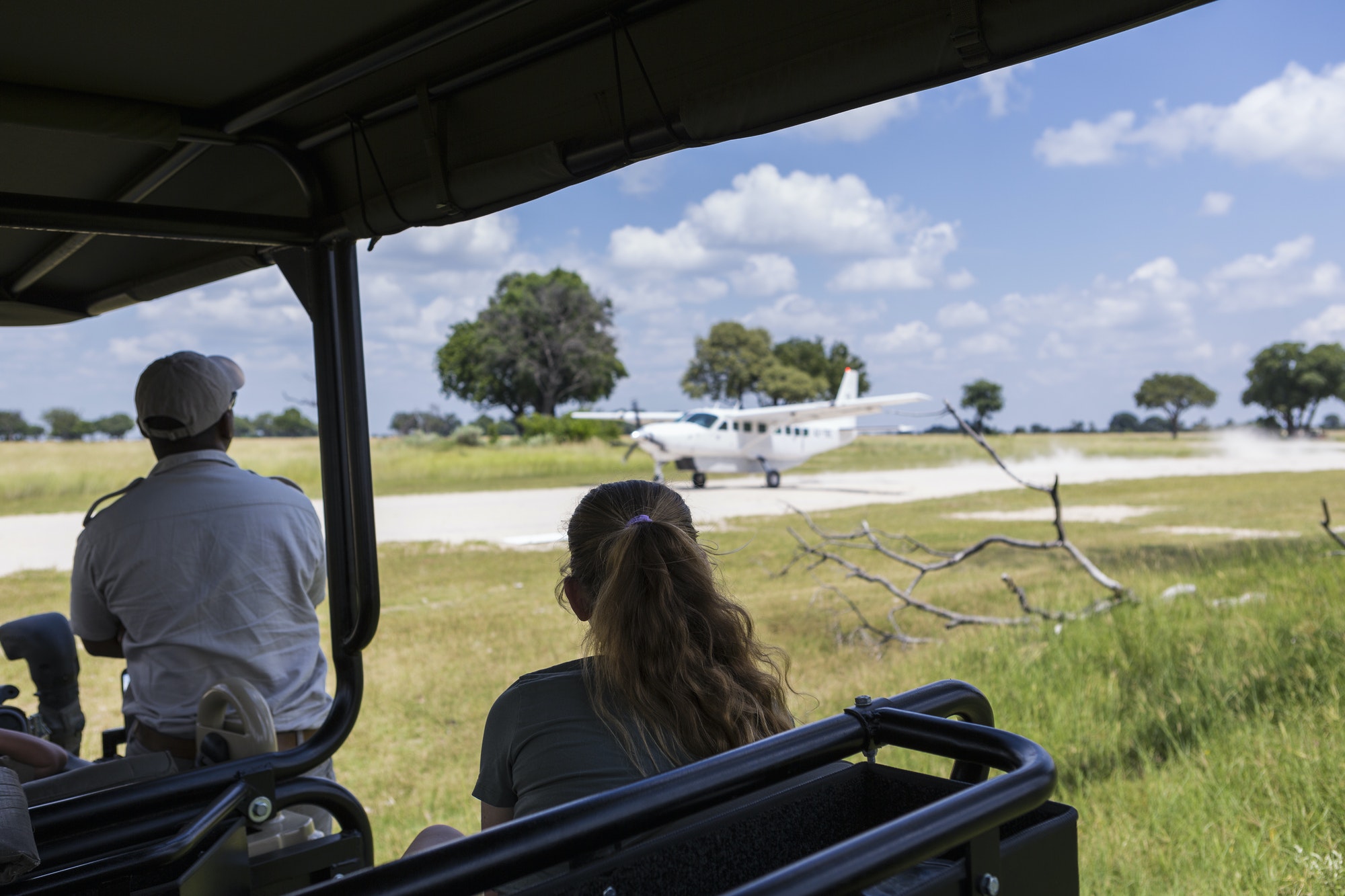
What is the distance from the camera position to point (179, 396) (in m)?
2.25

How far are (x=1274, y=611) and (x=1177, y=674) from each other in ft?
3.79

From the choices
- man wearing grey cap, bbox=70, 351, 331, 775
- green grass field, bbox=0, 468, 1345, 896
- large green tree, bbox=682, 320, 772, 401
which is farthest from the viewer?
large green tree, bbox=682, 320, 772, 401

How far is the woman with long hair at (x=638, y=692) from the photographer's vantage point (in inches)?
52.3

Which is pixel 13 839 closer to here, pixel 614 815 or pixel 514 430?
pixel 614 815

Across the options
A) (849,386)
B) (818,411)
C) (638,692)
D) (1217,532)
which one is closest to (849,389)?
(849,386)

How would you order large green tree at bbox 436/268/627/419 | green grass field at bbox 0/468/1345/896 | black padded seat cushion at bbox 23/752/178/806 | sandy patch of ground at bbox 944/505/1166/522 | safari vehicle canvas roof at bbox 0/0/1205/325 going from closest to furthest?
safari vehicle canvas roof at bbox 0/0/1205/325
black padded seat cushion at bbox 23/752/178/806
green grass field at bbox 0/468/1345/896
sandy patch of ground at bbox 944/505/1166/522
large green tree at bbox 436/268/627/419

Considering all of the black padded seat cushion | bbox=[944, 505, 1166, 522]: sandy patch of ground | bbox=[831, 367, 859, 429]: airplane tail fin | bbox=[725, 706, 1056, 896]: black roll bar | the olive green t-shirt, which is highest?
bbox=[831, 367, 859, 429]: airplane tail fin

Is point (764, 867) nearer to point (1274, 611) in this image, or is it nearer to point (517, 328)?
point (1274, 611)

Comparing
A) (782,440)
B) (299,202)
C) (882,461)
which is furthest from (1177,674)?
(882,461)

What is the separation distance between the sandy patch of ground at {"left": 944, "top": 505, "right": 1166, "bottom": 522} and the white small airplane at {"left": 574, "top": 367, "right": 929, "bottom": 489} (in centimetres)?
638

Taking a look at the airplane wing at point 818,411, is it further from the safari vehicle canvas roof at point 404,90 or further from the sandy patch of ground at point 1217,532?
the safari vehicle canvas roof at point 404,90

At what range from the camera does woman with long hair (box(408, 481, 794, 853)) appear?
1328 mm

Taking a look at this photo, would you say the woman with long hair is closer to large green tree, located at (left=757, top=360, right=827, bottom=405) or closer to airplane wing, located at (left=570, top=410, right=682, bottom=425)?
airplane wing, located at (left=570, top=410, right=682, bottom=425)

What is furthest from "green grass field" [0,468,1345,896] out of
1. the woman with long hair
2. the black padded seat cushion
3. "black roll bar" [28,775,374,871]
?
the black padded seat cushion
